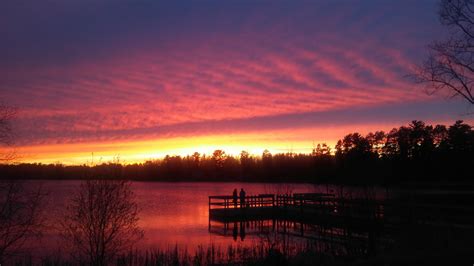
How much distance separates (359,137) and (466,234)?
86.6 metres

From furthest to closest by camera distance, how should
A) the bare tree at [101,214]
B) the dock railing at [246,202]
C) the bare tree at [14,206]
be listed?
the dock railing at [246,202]
the bare tree at [101,214]
the bare tree at [14,206]

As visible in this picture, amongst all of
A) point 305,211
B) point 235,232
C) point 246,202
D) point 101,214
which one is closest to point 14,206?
point 101,214

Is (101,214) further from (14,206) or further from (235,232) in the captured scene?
(235,232)

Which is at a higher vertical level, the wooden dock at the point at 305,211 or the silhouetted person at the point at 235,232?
the wooden dock at the point at 305,211

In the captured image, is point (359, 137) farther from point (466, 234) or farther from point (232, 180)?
point (466, 234)

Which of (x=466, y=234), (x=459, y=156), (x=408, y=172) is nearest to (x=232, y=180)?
(x=408, y=172)

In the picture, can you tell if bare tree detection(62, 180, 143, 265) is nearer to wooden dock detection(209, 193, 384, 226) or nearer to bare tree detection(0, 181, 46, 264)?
bare tree detection(0, 181, 46, 264)

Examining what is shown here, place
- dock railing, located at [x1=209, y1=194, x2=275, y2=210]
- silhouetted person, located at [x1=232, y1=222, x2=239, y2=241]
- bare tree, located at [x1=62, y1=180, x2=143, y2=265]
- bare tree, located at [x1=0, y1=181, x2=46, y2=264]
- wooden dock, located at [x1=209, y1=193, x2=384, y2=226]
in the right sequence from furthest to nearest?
dock railing, located at [x1=209, y1=194, x2=275, y2=210], silhouetted person, located at [x1=232, y1=222, x2=239, y2=241], wooden dock, located at [x1=209, y1=193, x2=384, y2=226], bare tree, located at [x1=62, y1=180, x2=143, y2=265], bare tree, located at [x1=0, y1=181, x2=46, y2=264]

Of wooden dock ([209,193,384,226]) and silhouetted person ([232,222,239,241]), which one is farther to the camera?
silhouetted person ([232,222,239,241])

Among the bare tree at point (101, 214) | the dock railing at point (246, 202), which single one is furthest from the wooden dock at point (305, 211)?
the bare tree at point (101, 214)

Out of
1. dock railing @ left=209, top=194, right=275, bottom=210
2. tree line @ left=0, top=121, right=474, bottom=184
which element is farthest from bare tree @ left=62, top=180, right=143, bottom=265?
dock railing @ left=209, top=194, right=275, bottom=210

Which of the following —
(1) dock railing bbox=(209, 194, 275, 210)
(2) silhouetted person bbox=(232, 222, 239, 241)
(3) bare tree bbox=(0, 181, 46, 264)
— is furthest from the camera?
(1) dock railing bbox=(209, 194, 275, 210)

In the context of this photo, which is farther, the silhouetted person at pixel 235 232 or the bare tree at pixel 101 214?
the silhouetted person at pixel 235 232

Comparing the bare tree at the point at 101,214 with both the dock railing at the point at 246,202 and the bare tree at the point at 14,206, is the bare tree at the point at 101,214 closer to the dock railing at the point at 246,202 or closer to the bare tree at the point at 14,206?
the bare tree at the point at 14,206
